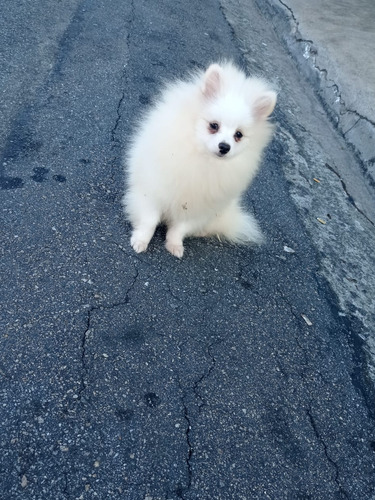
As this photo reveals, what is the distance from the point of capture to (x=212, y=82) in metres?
2.41

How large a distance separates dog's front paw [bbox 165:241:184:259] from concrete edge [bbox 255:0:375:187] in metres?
2.33

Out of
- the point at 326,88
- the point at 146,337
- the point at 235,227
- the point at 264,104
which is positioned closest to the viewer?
the point at 146,337

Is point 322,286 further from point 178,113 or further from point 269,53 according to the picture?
point 269,53

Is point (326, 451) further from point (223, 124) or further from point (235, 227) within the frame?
point (223, 124)

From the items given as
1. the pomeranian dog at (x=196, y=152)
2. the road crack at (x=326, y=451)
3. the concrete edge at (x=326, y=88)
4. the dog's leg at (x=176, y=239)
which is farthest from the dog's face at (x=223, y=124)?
the concrete edge at (x=326, y=88)

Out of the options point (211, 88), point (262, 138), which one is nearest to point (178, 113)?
point (211, 88)

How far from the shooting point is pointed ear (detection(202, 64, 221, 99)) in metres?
2.41

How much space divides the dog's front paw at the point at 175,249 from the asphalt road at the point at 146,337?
4 centimetres

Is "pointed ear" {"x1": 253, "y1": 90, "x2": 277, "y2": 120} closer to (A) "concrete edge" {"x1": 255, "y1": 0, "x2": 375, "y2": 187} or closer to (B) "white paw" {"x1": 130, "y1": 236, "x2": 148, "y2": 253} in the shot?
(B) "white paw" {"x1": 130, "y1": 236, "x2": 148, "y2": 253}

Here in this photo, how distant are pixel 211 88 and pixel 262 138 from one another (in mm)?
405

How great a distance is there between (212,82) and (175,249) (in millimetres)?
995

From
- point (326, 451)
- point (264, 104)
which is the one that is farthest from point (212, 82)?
point (326, 451)

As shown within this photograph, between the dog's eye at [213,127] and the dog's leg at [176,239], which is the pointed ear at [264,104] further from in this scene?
the dog's leg at [176,239]

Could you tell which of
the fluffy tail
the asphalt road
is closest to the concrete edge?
the asphalt road
